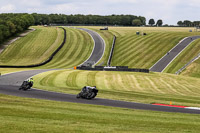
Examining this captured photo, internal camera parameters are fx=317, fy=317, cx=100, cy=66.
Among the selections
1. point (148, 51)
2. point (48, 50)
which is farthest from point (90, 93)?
point (48, 50)

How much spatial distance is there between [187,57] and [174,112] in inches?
2464

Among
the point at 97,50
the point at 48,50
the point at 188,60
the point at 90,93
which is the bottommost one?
the point at 188,60

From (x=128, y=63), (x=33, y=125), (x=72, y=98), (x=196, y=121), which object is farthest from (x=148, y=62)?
(x=33, y=125)

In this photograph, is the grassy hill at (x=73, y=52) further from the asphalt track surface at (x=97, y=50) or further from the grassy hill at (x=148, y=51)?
the grassy hill at (x=148, y=51)

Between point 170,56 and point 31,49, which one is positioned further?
point 31,49

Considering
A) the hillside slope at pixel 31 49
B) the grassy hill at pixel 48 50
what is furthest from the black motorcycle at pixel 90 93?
the hillside slope at pixel 31 49

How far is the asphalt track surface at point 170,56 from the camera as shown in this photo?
80381mm

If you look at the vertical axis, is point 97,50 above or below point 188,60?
above

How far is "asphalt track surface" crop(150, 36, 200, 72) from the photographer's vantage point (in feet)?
264

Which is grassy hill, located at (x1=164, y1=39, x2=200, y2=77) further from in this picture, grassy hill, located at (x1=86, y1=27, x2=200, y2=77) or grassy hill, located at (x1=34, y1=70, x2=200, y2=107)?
grassy hill, located at (x1=34, y1=70, x2=200, y2=107)

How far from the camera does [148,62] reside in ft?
287

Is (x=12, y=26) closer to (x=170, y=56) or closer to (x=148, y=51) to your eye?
(x=148, y=51)

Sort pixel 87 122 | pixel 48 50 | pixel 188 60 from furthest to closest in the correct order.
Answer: pixel 48 50, pixel 188 60, pixel 87 122

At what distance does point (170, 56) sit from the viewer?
292 feet
